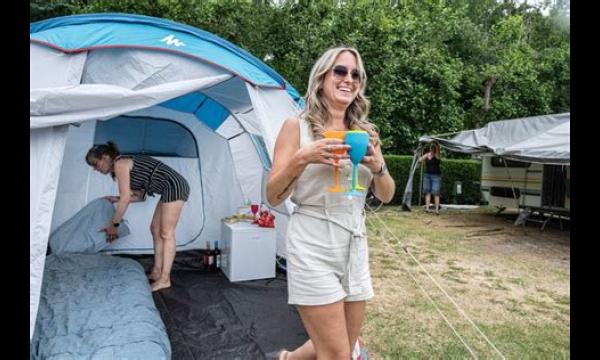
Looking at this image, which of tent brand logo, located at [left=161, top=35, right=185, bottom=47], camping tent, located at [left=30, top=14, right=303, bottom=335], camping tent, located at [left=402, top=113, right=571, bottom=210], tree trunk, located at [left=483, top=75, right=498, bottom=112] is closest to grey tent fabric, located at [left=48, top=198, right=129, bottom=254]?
camping tent, located at [left=30, top=14, right=303, bottom=335]

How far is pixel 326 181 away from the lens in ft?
4.62

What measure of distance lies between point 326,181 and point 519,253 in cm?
506

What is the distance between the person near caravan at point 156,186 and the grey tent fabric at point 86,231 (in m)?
0.71

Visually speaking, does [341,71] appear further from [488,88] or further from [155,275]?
[488,88]

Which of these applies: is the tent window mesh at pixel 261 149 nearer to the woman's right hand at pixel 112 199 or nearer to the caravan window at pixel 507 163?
the woman's right hand at pixel 112 199

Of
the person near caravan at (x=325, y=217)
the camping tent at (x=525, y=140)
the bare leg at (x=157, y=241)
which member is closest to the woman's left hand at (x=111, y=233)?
the bare leg at (x=157, y=241)

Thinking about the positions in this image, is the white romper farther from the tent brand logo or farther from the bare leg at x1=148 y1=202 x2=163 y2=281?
the bare leg at x1=148 y1=202 x2=163 y2=281

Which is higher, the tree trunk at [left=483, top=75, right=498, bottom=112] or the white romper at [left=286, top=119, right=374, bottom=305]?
the tree trunk at [left=483, top=75, right=498, bottom=112]

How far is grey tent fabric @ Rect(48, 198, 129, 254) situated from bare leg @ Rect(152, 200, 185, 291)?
1.06m

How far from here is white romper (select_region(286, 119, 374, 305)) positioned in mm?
1363
